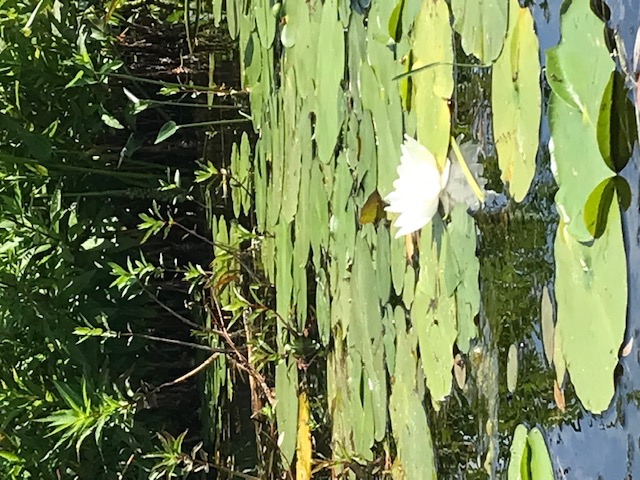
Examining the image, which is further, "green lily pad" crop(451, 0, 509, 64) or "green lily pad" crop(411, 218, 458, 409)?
"green lily pad" crop(411, 218, 458, 409)

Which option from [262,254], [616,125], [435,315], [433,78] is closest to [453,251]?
[435,315]

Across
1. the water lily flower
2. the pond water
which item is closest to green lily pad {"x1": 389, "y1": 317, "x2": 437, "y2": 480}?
the pond water

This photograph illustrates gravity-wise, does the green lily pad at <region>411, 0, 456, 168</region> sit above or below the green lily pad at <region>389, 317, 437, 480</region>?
above

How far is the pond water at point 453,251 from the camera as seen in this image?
0.52 meters

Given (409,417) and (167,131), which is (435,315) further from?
(167,131)

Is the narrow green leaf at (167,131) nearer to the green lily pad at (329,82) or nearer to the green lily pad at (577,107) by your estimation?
the green lily pad at (329,82)

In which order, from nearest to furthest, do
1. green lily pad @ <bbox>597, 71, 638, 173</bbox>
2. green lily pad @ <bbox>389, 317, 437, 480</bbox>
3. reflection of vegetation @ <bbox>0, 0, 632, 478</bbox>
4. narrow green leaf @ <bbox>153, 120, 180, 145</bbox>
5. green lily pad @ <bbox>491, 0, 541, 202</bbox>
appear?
green lily pad @ <bbox>597, 71, 638, 173</bbox>
green lily pad @ <bbox>491, 0, 541, 202</bbox>
reflection of vegetation @ <bbox>0, 0, 632, 478</bbox>
green lily pad @ <bbox>389, 317, 437, 480</bbox>
narrow green leaf @ <bbox>153, 120, 180, 145</bbox>

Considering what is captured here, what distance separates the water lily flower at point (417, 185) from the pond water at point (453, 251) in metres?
0.01

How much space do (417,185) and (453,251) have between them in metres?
0.08

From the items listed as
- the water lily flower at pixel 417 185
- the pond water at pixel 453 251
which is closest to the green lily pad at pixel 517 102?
the pond water at pixel 453 251

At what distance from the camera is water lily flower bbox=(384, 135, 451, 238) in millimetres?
779

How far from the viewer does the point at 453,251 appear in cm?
76

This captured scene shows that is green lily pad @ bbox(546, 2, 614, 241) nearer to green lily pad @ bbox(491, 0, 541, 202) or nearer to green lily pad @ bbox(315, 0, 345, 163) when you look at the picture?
green lily pad @ bbox(491, 0, 541, 202)

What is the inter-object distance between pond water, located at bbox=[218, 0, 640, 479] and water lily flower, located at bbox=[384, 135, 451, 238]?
0.01m
